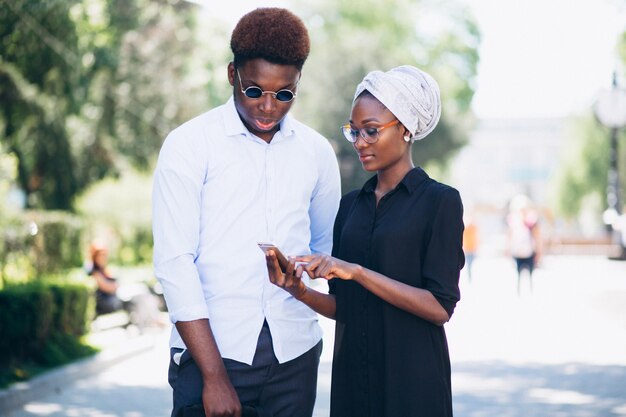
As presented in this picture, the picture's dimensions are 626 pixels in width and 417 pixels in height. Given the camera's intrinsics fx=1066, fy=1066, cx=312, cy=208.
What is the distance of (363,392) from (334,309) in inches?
12.3

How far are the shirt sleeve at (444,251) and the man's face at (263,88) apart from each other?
617 millimetres

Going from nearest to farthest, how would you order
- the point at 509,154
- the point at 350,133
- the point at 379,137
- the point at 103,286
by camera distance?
the point at 379,137 < the point at 350,133 < the point at 103,286 < the point at 509,154

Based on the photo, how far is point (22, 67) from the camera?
13.8m

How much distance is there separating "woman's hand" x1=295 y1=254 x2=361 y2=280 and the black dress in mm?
240

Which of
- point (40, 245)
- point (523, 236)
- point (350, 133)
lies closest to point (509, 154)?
point (523, 236)

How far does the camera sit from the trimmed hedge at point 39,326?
10.0 metres

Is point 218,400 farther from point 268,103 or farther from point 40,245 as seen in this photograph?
point 40,245

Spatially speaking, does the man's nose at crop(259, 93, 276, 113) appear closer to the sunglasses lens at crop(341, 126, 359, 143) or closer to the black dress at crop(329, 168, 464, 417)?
the sunglasses lens at crop(341, 126, 359, 143)

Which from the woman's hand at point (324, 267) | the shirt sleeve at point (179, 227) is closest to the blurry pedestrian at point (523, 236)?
the shirt sleeve at point (179, 227)

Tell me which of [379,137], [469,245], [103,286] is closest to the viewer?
[379,137]

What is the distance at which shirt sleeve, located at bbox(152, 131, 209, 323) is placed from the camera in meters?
3.33

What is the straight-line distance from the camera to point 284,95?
348cm

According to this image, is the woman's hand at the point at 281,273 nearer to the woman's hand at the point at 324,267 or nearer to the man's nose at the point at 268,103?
the woman's hand at the point at 324,267

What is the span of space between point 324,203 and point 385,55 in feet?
133
